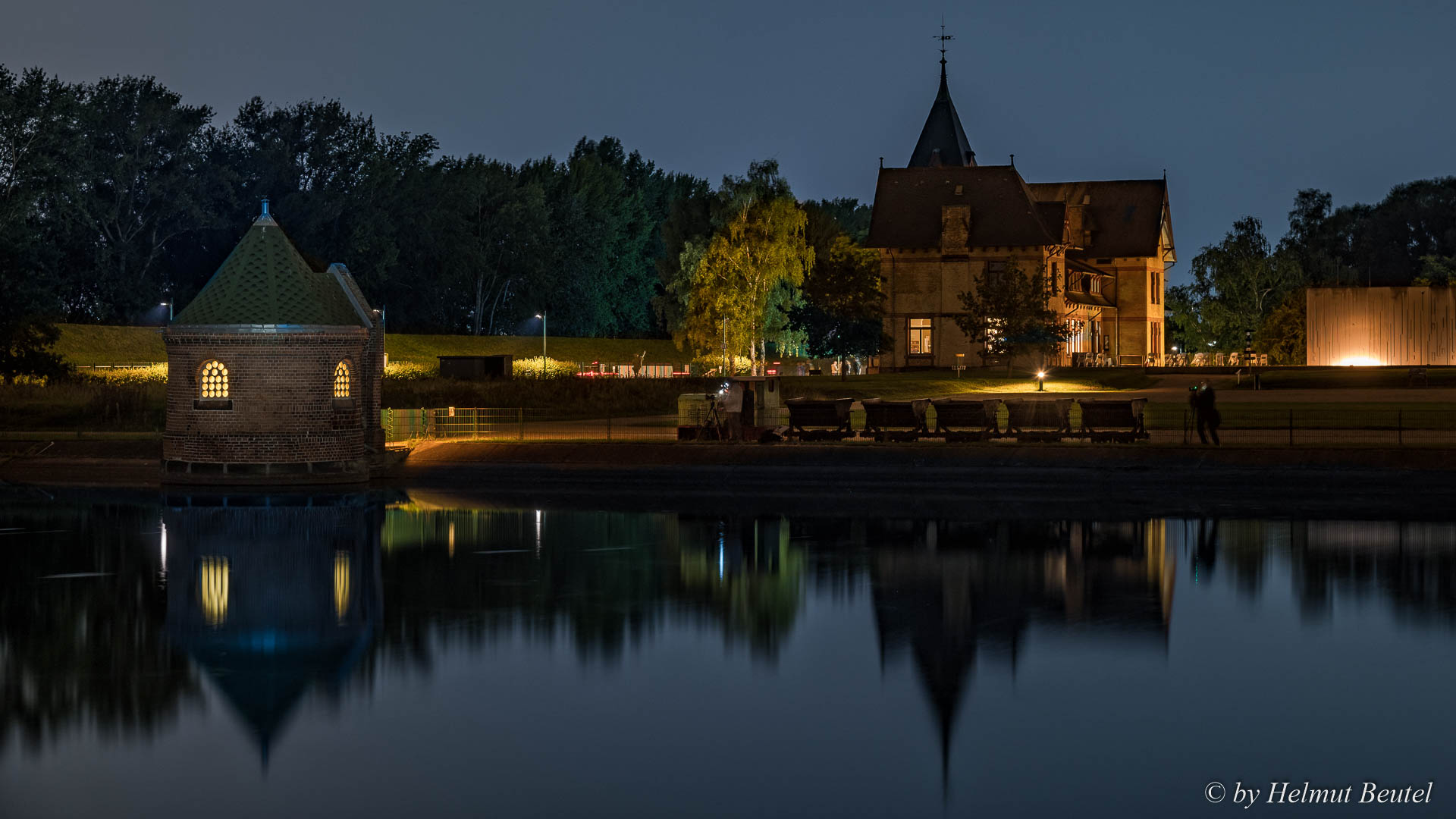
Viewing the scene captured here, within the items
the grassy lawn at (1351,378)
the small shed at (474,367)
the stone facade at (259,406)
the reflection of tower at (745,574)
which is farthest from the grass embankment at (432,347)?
the reflection of tower at (745,574)

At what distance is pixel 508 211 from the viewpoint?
108 metres

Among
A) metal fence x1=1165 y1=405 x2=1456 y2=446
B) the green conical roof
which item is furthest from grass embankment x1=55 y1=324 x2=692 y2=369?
metal fence x1=1165 y1=405 x2=1456 y2=446

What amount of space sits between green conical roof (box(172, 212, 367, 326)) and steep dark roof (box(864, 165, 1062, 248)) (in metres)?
46.9

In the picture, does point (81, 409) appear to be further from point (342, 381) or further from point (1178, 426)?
point (1178, 426)

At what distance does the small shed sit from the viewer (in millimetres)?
58656

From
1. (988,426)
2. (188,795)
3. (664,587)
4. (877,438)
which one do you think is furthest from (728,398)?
(188,795)

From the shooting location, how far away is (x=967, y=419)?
3612 cm

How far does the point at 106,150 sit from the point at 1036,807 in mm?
85385

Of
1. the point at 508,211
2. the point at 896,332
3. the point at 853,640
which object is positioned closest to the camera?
the point at 853,640

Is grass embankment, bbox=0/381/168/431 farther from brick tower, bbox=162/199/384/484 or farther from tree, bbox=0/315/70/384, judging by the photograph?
brick tower, bbox=162/199/384/484

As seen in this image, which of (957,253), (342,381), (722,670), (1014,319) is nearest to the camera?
(722,670)

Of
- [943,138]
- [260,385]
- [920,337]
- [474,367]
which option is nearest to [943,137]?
[943,138]

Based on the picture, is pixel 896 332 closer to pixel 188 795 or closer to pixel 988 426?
pixel 988 426

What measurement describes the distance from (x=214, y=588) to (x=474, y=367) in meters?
38.4
